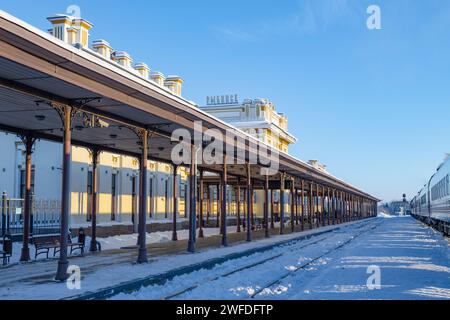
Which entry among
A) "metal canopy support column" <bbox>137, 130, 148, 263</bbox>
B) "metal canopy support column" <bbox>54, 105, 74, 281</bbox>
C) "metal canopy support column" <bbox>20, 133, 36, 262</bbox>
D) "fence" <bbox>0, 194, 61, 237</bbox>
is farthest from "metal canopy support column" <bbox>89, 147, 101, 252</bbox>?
"metal canopy support column" <bbox>54, 105, 74, 281</bbox>

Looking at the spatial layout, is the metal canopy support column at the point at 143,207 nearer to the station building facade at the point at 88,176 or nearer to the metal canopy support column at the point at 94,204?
the metal canopy support column at the point at 94,204

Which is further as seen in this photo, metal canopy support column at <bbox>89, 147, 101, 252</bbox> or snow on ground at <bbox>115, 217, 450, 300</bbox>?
metal canopy support column at <bbox>89, 147, 101, 252</bbox>

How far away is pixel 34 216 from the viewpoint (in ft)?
68.1

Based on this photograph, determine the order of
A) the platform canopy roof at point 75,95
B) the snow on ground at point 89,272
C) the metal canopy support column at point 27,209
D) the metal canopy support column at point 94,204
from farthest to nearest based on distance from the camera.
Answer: the metal canopy support column at point 94,204 → the metal canopy support column at point 27,209 → the snow on ground at point 89,272 → the platform canopy roof at point 75,95

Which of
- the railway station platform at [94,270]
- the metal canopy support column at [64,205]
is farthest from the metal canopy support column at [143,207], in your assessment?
the metal canopy support column at [64,205]

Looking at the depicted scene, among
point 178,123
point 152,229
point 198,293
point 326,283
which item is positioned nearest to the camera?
point 198,293

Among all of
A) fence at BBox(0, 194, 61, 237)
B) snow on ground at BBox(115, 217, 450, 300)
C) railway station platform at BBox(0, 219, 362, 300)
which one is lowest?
snow on ground at BBox(115, 217, 450, 300)

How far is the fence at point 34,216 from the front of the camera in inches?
767

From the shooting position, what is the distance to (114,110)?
44.6 ft

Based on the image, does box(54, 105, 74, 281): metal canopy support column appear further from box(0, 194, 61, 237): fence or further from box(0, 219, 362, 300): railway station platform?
box(0, 194, 61, 237): fence

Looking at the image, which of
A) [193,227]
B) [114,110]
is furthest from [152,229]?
[114,110]

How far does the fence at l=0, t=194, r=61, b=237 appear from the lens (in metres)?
19.5

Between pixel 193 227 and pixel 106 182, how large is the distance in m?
10.6
